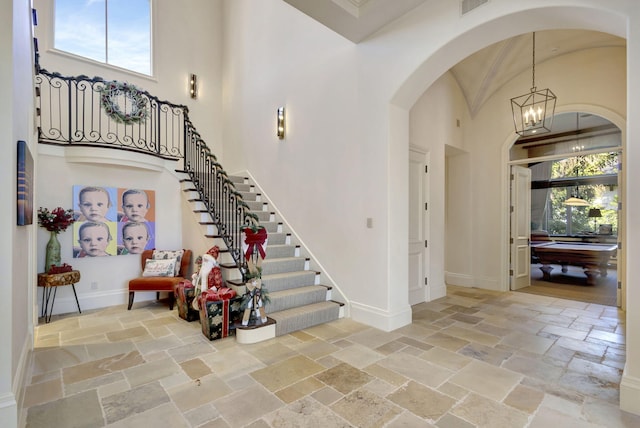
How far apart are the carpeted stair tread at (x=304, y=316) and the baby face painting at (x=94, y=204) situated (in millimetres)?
3507

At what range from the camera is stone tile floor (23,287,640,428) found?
225 cm

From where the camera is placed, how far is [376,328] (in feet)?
13.3

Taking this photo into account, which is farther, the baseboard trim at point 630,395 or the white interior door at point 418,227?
the white interior door at point 418,227

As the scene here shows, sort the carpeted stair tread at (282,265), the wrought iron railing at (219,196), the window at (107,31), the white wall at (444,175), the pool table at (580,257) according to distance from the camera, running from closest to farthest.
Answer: the wrought iron railing at (219,196) → the carpeted stair tread at (282,265) → the white wall at (444,175) → the window at (107,31) → the pool table at (580,257)

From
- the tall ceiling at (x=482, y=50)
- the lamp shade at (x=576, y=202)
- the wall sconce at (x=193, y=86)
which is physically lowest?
the lamp shade at (x=576, y=202)

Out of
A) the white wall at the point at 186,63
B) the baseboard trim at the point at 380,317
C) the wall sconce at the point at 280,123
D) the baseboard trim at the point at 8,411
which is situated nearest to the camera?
the baseboard trim at the point at 8,411

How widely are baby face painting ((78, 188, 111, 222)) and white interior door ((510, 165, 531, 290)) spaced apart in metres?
7.47

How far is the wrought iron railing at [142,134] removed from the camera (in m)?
4.80

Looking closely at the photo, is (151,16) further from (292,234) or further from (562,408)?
(562,408)

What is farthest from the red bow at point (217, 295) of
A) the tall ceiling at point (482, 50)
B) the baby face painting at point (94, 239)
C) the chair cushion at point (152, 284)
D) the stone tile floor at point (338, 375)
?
the tall ceiling at point (482, 50)

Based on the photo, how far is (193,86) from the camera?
7.94 m

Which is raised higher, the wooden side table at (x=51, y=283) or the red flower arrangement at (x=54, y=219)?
the red flower arrangement at (x=54, y=219)

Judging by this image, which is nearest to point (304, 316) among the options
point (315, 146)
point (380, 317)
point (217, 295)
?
point (380, 317)

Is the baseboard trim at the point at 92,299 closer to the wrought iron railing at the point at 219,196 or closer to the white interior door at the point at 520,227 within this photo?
the wrought iron railing at the point at 219,196
